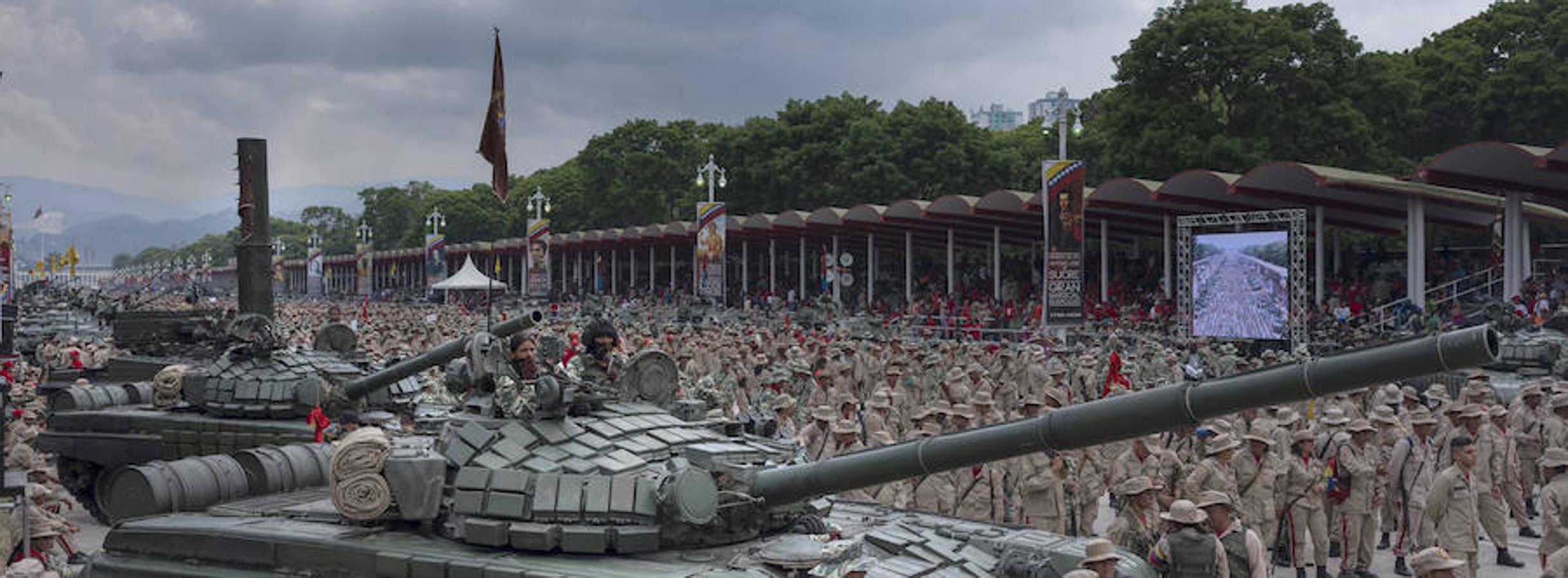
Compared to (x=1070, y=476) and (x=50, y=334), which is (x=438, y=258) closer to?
(x=50, y=334)

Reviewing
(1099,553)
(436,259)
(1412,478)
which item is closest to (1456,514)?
(1412,478)

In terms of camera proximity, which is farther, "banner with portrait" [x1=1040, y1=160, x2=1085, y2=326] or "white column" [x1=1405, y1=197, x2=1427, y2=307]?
"white column" [x1=1405, y1=197, x2=1427, y2=307]

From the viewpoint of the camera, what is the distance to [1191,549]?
7.75 meters

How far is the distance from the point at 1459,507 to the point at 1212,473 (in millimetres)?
2592

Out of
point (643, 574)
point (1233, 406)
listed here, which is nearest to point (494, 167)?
point (643, 574)

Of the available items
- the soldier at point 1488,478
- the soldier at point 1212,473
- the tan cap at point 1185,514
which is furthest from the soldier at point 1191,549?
the soldier at point 1488,478

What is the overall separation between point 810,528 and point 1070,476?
5235mm

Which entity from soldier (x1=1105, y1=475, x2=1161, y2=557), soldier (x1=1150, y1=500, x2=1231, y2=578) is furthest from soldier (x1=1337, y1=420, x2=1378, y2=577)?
soldier (x1=1150, y1=500, x2=1231, y2=578)

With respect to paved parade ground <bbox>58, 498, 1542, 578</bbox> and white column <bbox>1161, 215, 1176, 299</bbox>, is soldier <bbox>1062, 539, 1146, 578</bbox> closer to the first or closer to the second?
paved parade ground <bbox>58, 498, 1542, 578</bbox>

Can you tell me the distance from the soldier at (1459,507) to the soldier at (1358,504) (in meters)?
0.75

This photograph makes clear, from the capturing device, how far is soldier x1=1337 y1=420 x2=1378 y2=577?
12.9 m

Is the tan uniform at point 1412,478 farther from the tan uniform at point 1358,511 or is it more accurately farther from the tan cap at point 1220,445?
the tan cap at point 1220,445

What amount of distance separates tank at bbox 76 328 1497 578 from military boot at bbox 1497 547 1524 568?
8367 millimetres

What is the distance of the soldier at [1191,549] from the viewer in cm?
774
